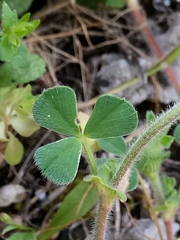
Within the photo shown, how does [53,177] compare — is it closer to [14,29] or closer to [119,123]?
[119,123]

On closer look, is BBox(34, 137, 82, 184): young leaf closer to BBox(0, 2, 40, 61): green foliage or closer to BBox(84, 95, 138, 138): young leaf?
BBox(84, 95, 138, 138): young leaf

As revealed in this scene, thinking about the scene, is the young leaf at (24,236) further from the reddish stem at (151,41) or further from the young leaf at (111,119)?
the reddish stem at (151,41)

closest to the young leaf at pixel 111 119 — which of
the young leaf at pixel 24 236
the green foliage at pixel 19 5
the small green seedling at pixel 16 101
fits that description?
the small green seedling at pixel 16 101

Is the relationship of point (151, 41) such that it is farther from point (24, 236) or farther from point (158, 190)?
point (24, 236)

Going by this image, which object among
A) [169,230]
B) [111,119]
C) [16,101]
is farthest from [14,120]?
[169,230]

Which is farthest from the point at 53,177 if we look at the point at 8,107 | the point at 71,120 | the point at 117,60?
the point at 117,60

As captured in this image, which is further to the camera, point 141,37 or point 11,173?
point 141,37
